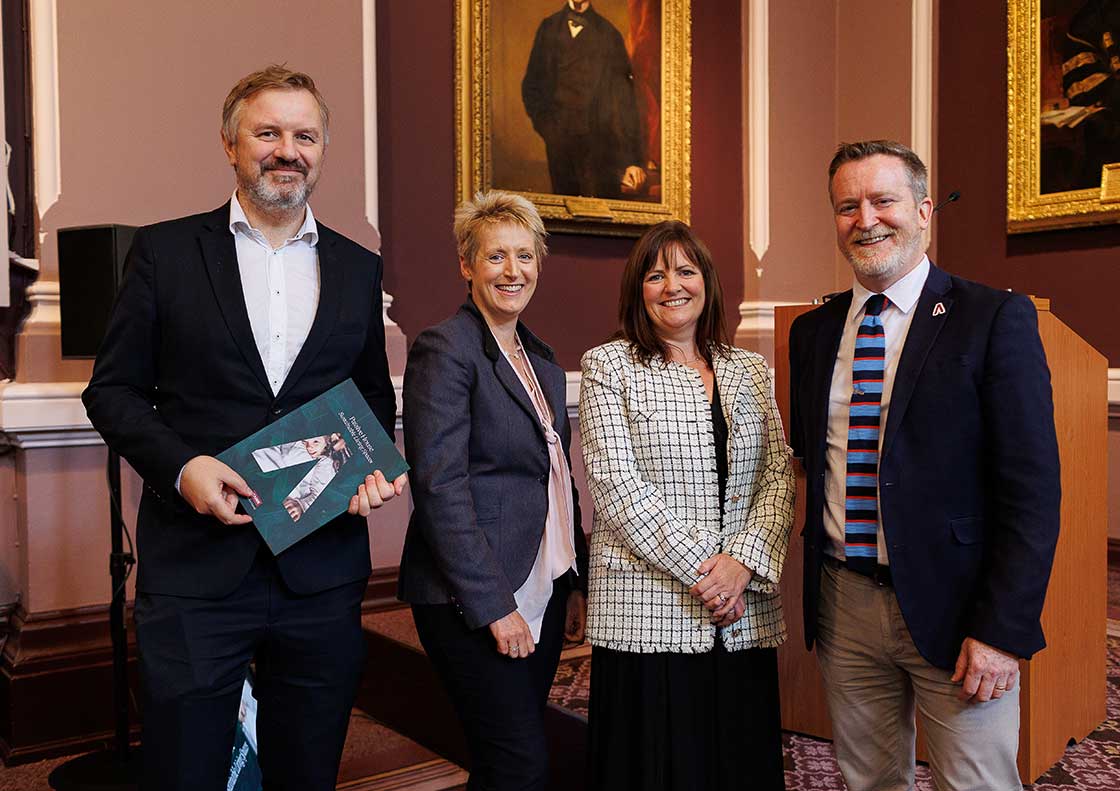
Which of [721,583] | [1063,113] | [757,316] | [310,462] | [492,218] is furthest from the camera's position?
[757,316]

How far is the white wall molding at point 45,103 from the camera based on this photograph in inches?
141

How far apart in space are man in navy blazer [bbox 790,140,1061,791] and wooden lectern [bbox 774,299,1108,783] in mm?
932

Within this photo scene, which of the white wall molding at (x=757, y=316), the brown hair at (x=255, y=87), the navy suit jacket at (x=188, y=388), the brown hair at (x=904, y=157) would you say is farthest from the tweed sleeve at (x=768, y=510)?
the white wall molding at (x=757, y=316)

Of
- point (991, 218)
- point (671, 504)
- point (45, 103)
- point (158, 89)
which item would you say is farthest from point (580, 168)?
point (671, 504)

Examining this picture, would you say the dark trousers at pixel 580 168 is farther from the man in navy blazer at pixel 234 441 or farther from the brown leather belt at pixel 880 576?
the brown leather belt at pixel 880 576

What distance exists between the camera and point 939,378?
192 centimetres

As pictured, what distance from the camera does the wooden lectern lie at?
2959mm

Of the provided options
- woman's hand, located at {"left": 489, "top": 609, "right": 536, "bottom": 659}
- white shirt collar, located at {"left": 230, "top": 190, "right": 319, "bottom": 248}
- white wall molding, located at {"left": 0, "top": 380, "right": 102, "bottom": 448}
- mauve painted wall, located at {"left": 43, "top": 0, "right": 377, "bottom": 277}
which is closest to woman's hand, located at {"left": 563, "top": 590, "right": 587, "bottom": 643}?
woman's hand, located at {"left": 489, "top": 609, "right": 536, "bottom": 659}

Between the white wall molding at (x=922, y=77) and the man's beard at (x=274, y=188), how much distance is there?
5.07 metres

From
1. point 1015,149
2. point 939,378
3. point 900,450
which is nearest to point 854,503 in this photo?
point 900,450

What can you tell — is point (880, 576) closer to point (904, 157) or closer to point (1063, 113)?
point (904, 157)

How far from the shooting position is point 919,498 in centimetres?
193

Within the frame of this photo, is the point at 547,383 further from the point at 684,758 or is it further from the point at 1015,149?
the point at 1015,149

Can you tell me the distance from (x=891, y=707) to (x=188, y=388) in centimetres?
162
